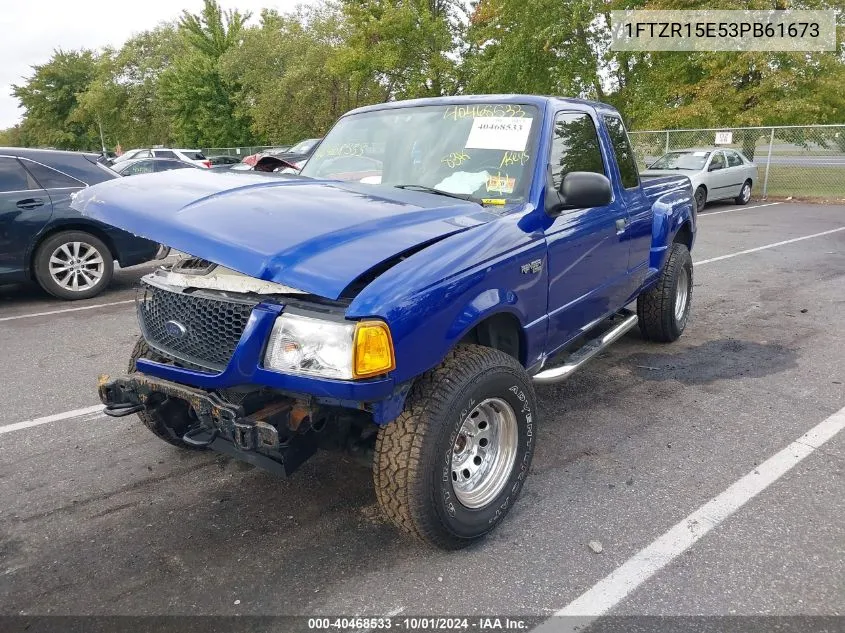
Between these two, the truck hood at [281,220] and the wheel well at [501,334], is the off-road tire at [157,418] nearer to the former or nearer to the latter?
the truck hood at [281,220]

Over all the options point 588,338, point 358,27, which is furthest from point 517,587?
point 358,27

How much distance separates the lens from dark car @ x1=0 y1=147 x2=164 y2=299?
6922 millimetres

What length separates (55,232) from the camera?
7.20 m

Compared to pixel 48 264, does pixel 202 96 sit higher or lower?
higher

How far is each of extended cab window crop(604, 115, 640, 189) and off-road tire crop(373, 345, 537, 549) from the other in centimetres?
234

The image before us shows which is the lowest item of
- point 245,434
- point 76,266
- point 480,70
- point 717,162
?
point 76,266

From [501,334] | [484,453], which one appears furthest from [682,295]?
[484,453]

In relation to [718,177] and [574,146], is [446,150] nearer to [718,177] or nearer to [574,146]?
[574,146]

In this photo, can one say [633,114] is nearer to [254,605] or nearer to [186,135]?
[254,605]

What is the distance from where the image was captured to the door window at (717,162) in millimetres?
15917

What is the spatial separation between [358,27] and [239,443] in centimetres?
2676

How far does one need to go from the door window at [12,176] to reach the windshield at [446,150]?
15.8 ft

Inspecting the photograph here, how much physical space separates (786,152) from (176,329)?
70.9 feet

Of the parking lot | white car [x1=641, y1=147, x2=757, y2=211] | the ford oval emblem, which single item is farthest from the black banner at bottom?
white car [x1=641, y1=147, x2=757, y2=211]
